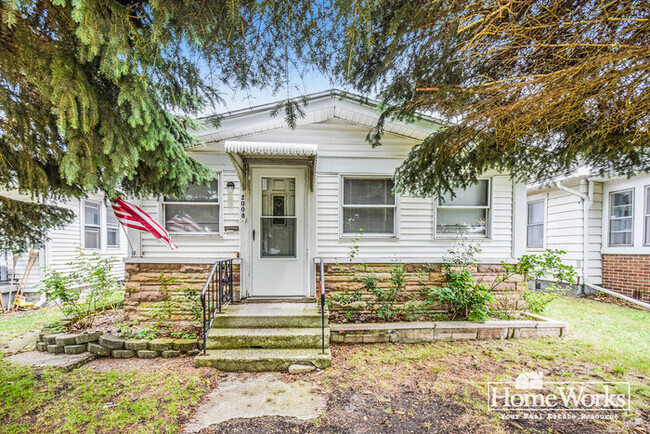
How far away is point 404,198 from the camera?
501cm

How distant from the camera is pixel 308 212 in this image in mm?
4805

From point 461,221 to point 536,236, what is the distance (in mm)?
5744

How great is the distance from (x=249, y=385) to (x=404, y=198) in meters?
3.80

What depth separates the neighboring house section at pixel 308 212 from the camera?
467 centimetres

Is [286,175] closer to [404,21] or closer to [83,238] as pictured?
[404,21]

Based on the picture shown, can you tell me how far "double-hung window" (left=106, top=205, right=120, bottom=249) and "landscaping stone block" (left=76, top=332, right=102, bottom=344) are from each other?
6.00m

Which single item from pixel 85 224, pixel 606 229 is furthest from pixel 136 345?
pixel 606 229

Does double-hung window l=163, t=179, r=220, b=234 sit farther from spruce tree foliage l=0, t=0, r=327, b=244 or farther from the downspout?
the downspout

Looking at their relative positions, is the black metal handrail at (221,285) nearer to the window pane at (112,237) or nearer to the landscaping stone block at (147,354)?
the landscaping stone block at (147,354)

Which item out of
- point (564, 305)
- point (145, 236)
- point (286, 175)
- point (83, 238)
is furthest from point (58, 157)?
point (564, 305)

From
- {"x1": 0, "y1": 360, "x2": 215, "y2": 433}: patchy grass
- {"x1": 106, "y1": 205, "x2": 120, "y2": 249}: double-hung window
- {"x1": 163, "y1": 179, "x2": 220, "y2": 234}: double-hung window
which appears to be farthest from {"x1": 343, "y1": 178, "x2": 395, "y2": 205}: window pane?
{"x1": 106, "y1": 205, "x2": 120, "y2": 249}: double-hung window

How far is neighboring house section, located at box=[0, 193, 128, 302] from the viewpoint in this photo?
704cm

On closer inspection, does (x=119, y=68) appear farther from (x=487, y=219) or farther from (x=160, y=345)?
(x=487, y=219)

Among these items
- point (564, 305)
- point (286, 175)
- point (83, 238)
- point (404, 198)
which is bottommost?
point (564, 305)
